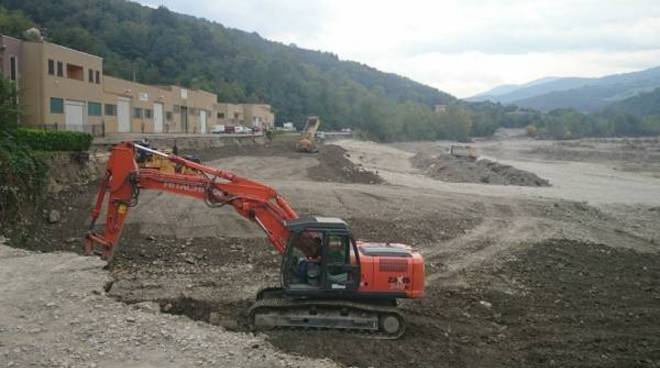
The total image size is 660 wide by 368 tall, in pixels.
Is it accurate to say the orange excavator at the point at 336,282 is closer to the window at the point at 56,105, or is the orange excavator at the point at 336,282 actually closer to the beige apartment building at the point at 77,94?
the beige apartment building at the point at 77,94

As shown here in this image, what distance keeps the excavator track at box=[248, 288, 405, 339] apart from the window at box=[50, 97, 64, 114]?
114 ft

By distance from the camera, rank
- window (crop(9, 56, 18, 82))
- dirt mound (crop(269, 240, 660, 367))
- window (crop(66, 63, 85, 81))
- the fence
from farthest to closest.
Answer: window (crop(66, 63, 85, 81))
the fence
window (crop(9, 56, 18, 82))
dirt mound (crop(269, 240, 660, 367))

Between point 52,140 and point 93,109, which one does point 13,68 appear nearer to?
point 93,109

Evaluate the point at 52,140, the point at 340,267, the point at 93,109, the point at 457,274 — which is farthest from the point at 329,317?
the point at 93,109

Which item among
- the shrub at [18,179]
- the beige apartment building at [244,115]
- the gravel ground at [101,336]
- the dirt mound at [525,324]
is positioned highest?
the beige apartment building at [244,115]

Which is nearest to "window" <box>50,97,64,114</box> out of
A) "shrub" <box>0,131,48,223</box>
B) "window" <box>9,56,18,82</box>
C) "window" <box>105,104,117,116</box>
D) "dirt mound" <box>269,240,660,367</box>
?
"window" <box>9,56,18,82</box>

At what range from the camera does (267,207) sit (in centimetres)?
1048

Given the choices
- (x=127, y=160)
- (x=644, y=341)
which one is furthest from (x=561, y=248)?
(x=127, y=160)

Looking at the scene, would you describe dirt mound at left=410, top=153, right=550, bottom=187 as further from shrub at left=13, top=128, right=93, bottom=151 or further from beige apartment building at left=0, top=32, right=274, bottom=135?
shrub at left=13, top=128, right=93, bottom=151

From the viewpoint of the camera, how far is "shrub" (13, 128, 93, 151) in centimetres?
2020

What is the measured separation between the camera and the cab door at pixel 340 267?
31.3 ft

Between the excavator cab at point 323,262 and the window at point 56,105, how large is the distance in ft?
114

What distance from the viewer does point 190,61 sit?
12312 centimetres

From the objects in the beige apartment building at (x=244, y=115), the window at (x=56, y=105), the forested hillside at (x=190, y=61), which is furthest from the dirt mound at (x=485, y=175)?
the forested hillside at (x=190, y=61)
